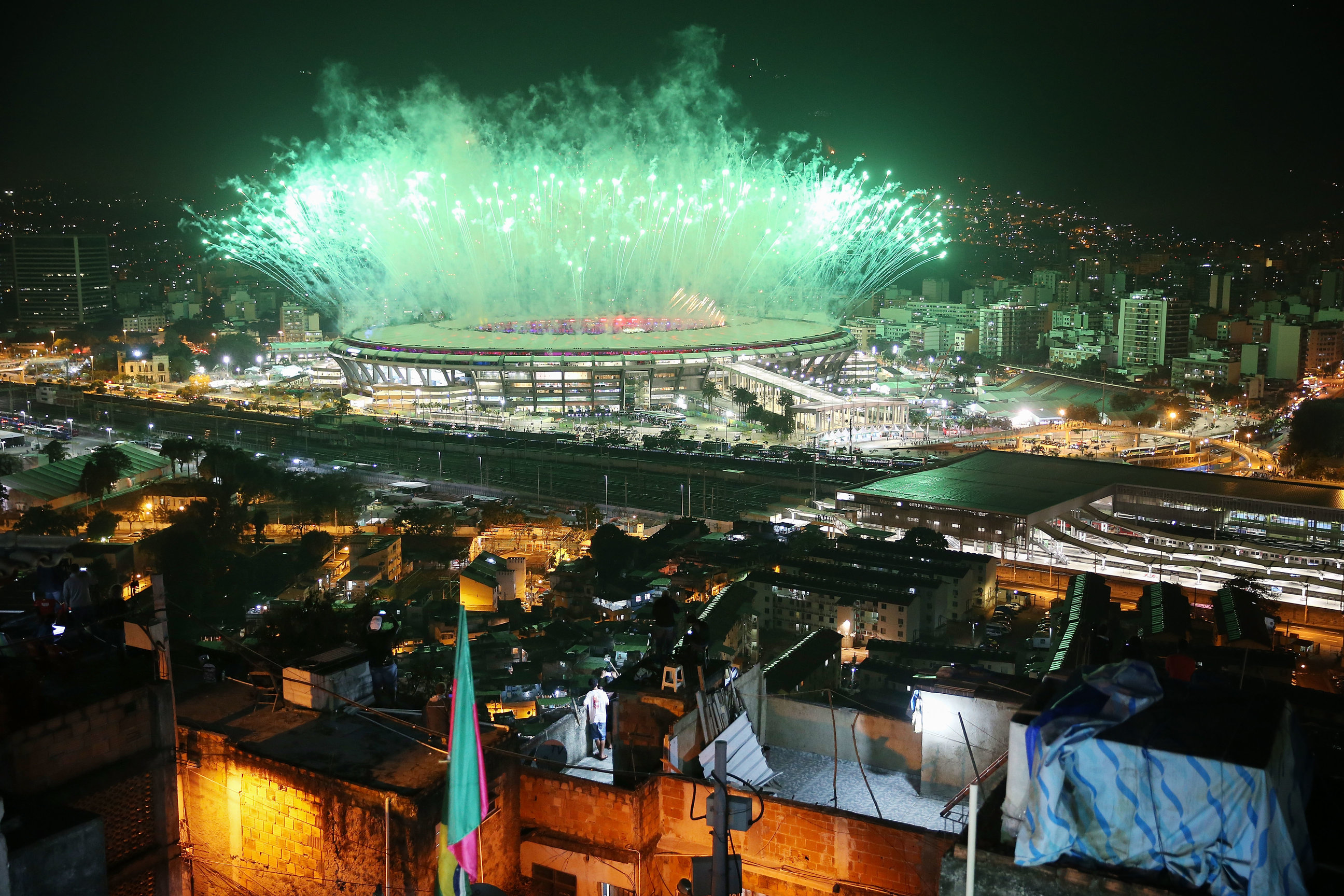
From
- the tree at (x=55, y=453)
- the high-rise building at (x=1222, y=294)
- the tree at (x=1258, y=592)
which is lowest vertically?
the tree at (x=1258, y=592)

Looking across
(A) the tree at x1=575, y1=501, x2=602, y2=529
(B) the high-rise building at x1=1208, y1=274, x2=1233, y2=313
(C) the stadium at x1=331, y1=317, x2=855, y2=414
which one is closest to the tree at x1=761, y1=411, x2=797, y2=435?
(C) the stadium at x1=331, y1=317, x2=855, y2=414

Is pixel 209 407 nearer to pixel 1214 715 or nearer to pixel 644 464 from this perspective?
pixel 644 464

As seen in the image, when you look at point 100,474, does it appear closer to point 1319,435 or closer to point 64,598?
point 64,598

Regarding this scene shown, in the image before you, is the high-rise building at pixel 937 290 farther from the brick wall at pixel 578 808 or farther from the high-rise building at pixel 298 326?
the brick wall at pixel 578 808

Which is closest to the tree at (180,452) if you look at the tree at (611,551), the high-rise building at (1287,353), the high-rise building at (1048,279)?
the tree at (611,551)

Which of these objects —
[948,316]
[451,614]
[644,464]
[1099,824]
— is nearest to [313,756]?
[1099,824]

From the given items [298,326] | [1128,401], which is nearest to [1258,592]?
[1128,401]
